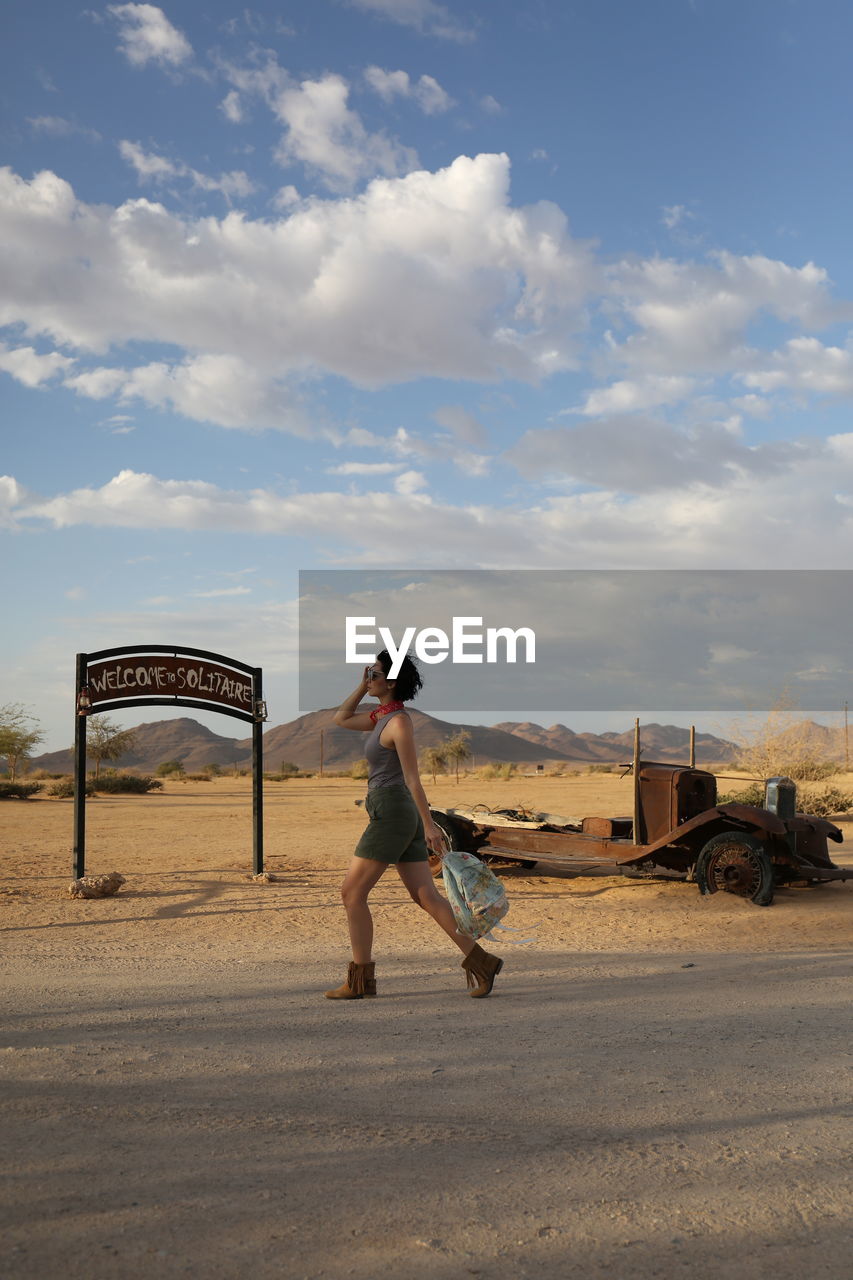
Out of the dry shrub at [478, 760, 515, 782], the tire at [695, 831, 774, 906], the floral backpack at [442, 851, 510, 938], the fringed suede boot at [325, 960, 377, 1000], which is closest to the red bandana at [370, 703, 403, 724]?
the floral backpack at [442, 851, 510, 938]

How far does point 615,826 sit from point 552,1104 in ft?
26.9

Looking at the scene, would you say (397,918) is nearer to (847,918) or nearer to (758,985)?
(758,985)

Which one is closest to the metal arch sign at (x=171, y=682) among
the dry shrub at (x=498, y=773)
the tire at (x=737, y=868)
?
the tire at (x=737, y=868)

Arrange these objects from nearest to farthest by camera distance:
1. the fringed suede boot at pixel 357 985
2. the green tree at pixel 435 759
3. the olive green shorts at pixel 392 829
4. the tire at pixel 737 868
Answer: the olive green shorts at pixel 392 829 < the fringed suede boot at pixel 357 985 < the tire at pixel 737 868 < the green tree at pixel 435 759

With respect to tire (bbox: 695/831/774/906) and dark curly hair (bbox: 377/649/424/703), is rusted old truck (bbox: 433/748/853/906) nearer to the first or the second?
tire (bbox: 695/831/774/906)

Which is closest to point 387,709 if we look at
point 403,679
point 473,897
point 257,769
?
point 403,679

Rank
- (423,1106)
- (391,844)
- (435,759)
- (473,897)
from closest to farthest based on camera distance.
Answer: (423,1106) < (391,844) < (473,897) < (435,759)

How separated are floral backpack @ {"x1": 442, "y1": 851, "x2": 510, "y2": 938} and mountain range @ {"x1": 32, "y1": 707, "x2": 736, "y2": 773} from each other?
99003 mm

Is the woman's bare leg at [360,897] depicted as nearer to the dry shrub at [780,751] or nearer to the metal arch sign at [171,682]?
the metal arch sign at [171,682]

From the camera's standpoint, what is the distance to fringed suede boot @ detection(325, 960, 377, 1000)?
252 inches

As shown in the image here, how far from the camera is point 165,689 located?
495 inches

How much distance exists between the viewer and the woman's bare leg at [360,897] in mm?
6297

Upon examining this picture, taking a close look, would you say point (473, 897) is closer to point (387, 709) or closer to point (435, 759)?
point (387, 709)

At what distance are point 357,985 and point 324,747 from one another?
122038 mm
